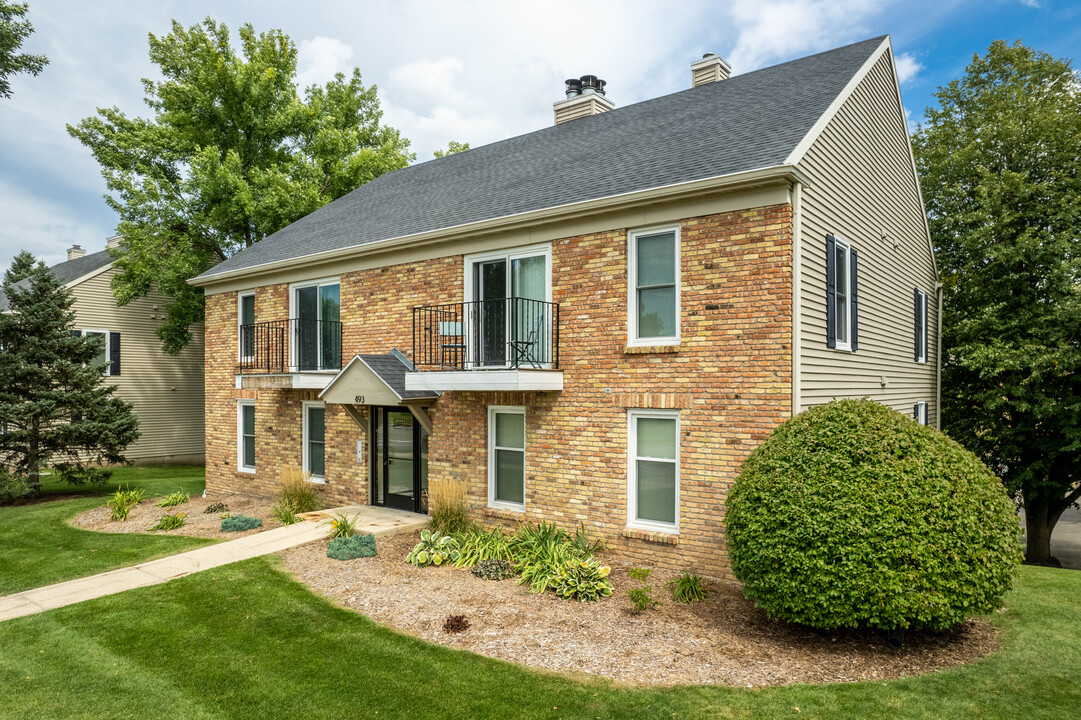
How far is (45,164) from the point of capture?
26.3 m

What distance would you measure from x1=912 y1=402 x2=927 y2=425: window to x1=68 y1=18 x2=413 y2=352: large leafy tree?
19.6 metres

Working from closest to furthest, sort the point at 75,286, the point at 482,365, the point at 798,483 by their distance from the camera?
the point at 798,483
the point at 482,365
the point at 75,286

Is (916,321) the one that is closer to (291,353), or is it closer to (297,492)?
(297,492)

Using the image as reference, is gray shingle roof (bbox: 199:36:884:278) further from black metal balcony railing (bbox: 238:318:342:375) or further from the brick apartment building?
black metal balcony railing (bbox: 238:318:342:375)

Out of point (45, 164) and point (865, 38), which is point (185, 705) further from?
point (45, 164)

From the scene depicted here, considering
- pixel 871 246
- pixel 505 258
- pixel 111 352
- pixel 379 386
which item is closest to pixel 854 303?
pixel 871 246

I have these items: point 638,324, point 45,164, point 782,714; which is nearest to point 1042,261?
point 638,324

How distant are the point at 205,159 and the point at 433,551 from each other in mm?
17506

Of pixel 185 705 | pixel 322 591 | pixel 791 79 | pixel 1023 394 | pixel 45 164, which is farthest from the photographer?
pixel 45 164

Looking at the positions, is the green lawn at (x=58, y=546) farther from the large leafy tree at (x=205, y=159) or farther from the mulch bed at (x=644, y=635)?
the large leafy tree at (x=205, y=159)

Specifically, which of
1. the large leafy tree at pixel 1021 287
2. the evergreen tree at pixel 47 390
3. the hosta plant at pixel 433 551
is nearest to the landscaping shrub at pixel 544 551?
the hosta plant at pixel 433 551

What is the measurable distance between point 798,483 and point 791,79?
28.3 feet

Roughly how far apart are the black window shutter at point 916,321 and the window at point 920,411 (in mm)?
1021

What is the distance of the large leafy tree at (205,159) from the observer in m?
21.6
